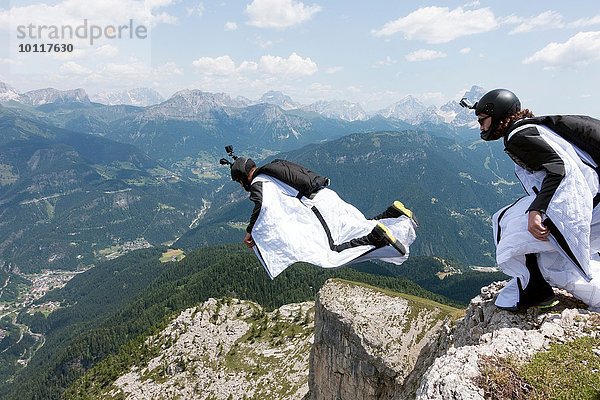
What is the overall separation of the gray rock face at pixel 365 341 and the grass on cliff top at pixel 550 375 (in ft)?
94.3

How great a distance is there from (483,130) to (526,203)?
191 centimetres

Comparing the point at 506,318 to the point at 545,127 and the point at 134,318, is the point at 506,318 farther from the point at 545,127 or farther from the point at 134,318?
the point at 134,318

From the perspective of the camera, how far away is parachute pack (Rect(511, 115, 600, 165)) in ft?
25.9

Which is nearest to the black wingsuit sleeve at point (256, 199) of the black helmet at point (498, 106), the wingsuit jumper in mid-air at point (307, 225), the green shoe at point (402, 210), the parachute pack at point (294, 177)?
the wingsuit jumper in mid-air at point (307, 225)

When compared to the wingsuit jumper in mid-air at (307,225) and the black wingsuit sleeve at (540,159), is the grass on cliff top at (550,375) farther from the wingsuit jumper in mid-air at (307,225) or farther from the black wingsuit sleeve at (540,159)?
the wingsuit jumper in mid-air at (307,225)

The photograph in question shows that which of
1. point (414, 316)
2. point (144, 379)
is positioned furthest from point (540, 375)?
point (144, 379)

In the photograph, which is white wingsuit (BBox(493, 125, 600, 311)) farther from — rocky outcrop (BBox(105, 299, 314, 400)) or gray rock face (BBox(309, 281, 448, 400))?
rocky outcrop (BBox(105, 299, 314, 400))

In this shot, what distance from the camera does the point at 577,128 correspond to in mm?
7984

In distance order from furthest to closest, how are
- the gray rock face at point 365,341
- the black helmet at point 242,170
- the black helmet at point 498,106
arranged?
the gray rock face at point 365,341 < the black helmet at point 242,170 < the black helmet at point 498,106

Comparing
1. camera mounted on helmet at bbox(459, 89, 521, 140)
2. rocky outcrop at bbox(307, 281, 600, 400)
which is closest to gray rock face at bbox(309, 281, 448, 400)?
rocky outcrop at bbox(307, 281, 600, 400)

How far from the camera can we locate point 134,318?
172m

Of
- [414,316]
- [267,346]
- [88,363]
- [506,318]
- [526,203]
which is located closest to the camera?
[526,203]

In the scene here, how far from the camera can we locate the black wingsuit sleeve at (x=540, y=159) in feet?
24.4

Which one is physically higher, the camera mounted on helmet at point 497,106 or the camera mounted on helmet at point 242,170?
the camera mounted on helmet at point 497,106
